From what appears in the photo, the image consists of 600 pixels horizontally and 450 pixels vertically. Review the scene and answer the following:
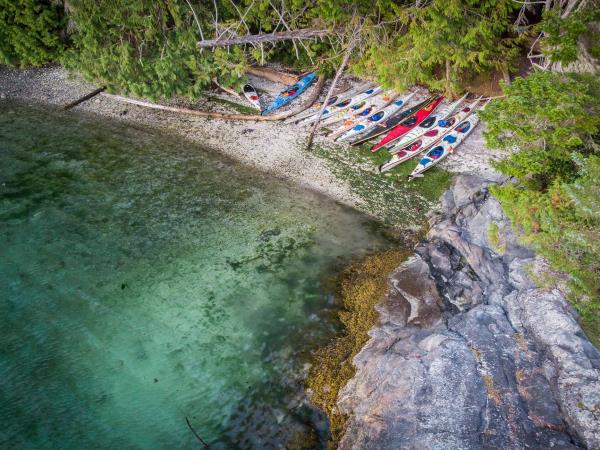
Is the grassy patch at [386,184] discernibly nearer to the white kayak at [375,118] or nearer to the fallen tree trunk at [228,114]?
the white kayak at [375,118]

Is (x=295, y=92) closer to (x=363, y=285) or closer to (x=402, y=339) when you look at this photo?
(x=363, y=285)

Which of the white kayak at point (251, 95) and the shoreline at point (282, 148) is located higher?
the white kayak at point (251, 95)

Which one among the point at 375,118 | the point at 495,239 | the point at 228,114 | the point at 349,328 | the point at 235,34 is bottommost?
the point at 349,328

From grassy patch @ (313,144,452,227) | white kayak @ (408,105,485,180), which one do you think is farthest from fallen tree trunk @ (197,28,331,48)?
white kayak @ (408,105,485,180)

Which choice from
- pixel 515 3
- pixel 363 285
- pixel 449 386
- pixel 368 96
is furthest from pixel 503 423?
pixel 368 96

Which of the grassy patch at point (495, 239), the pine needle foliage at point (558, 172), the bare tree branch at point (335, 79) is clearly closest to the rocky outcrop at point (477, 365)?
the grassy patch at point (495, 239)

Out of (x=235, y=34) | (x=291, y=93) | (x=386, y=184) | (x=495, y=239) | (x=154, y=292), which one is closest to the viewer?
(x=495, y=239)

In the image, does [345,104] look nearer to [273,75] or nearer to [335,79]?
[335,79]

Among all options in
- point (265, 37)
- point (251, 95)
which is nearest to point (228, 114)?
point (251, 95)
